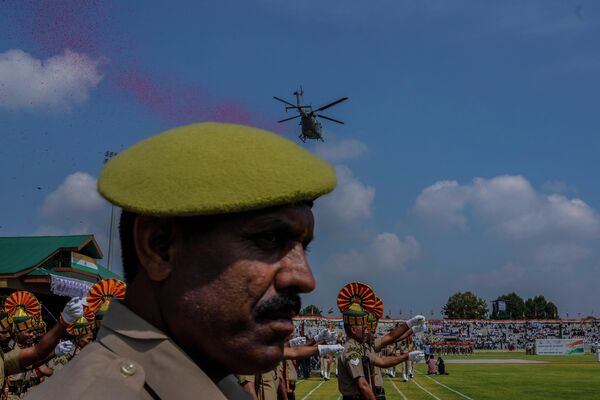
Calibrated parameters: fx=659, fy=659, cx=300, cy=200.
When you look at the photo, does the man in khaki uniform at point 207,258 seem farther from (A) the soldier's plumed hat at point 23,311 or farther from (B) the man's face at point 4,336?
(A) the soldier's plumed hat at point 23,311

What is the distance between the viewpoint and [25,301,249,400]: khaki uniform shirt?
120 centimetres

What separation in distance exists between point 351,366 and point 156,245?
376 inches

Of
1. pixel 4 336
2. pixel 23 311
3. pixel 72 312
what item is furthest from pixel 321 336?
pixel 72 312

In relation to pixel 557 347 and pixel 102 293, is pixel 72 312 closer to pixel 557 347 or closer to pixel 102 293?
pixel 102 293

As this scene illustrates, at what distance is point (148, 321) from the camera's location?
1454 mm

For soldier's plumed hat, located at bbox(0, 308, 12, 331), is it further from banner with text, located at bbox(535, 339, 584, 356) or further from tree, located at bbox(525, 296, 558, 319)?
tree, located at bbox(525, 296, 558, 319)

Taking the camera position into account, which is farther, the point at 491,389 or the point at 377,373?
the point at 491,389

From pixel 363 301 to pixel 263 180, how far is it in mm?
11618

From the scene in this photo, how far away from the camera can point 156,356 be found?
136 centimetres

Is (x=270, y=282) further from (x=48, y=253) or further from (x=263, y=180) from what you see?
(x=48, y=253)

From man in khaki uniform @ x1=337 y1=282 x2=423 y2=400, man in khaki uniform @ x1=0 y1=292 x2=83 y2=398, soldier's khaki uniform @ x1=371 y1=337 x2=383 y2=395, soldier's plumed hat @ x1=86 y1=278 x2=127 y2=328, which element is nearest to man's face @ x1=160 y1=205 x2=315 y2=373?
man in khaki uniform @ x1=0 y1=292 x2=83 y2=398

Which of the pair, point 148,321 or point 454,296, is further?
point 454,296

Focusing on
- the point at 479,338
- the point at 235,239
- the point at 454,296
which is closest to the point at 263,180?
the point at 235,239

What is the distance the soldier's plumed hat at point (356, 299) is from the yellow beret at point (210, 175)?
10.7 metres
